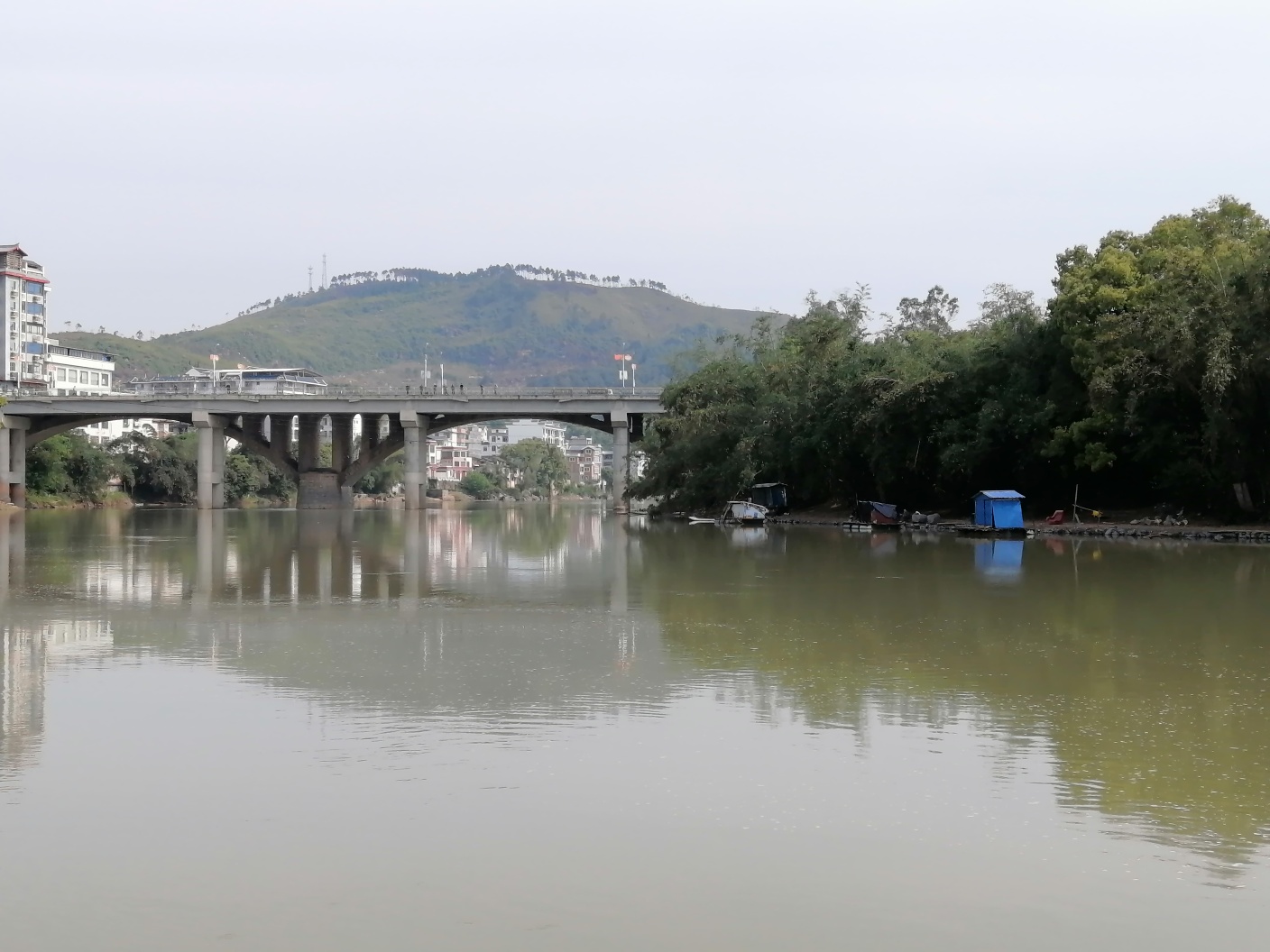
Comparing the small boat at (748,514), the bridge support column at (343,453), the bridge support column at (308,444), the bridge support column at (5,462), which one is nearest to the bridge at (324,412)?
the bridge support column at (5,462)

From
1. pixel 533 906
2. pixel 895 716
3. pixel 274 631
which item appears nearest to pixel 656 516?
pixel 274 631

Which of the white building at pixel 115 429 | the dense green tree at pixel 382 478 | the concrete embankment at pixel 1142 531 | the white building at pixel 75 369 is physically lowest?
the concrete embankment at pixel 1142 531

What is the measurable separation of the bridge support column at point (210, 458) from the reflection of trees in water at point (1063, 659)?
7353 cm

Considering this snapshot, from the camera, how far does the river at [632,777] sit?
25.2 feet

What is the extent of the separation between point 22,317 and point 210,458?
49.4 m

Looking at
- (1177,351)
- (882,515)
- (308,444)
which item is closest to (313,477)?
(308,444)

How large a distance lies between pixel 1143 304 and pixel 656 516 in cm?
3817

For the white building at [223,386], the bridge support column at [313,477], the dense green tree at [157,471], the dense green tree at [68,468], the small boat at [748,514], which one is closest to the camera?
the small boat at [748,514]

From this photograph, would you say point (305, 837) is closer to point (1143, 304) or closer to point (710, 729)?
point (710, 729)

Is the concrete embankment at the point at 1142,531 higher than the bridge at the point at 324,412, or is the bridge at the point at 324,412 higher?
the bridge at the point at 324,412

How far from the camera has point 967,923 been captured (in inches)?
298

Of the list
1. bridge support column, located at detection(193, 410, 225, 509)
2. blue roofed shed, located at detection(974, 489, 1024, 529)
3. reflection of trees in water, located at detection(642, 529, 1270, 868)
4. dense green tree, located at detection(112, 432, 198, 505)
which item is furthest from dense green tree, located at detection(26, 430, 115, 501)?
reflection of trees in water, located at detection(642, 529, 1270, 868)

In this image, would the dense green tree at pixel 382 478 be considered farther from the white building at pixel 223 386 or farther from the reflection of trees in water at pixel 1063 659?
the reflection of trees in water at pixel 1063 659

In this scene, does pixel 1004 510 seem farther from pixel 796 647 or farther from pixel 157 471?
pixel 157 471
